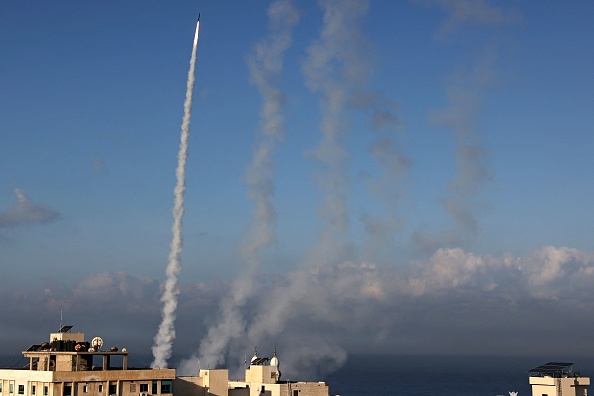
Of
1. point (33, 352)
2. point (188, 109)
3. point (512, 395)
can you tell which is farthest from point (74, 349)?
point (512, 395)

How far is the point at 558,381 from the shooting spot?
142250 mm

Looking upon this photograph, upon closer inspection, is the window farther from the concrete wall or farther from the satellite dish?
the concrete wall

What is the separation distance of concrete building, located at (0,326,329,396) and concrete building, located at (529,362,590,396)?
59.9 m

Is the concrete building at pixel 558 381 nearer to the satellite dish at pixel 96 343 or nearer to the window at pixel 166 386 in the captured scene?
the window at pixel 166 386

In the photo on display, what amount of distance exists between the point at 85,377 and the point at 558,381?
83.3m

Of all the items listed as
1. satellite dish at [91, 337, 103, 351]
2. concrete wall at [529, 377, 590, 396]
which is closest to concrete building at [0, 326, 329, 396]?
satellite dish at [91, 337, 103, 351]

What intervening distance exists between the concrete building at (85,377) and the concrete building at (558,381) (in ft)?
196

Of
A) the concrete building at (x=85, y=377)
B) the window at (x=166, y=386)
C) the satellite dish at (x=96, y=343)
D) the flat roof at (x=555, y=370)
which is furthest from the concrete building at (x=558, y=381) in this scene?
the satellite dish at (x=96, y=343)

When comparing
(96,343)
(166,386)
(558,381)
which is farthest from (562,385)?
(96,343)

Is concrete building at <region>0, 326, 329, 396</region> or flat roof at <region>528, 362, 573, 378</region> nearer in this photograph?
concrete building at <region>0, 326, 329, 396</region>

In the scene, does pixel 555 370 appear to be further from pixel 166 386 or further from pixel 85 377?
pixel 85 377

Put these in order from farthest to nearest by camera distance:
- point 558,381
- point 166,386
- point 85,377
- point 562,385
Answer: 1. point 558,381
2. point 562,385
3. point 166,386
4. point 85,377

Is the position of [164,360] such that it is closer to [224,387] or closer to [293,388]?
[224,387]

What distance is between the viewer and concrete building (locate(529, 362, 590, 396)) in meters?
142
